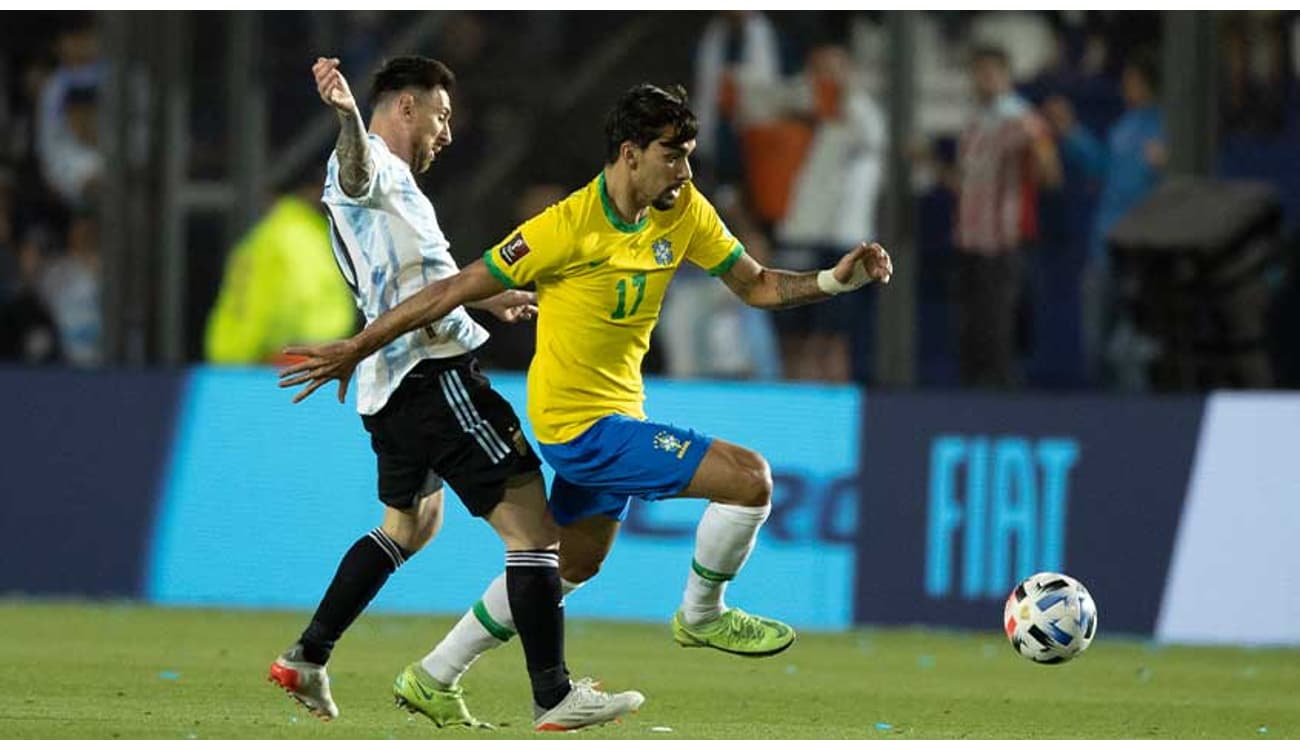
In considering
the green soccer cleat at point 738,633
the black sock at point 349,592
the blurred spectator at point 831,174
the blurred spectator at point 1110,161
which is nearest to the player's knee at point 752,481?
the green soccer cleat at point 738,633

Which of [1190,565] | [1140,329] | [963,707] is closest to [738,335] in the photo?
[1140,329]

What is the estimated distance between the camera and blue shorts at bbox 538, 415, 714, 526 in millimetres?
8133

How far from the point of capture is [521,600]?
8.06m

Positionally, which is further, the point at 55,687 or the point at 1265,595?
the point at 1265,595

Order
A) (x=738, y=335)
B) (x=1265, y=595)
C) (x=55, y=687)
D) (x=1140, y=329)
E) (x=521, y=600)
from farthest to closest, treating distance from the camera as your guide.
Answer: (x=738, y=335) < (x=1140, y=329) < (x=1265, y=595) < (x=55, y=687) < (x=521, y=600)

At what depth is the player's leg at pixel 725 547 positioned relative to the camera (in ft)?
26.8

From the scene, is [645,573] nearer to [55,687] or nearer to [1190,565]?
[1190,565]

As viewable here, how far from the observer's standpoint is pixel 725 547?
8305 mm

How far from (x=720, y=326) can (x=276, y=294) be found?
98.0 inches

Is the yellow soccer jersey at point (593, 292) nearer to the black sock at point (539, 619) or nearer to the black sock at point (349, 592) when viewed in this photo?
the black sock at point (539, 619)

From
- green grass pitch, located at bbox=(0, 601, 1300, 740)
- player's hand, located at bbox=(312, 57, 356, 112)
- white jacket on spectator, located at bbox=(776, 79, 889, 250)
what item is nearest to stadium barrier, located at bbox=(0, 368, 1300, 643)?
green grass pitch, located at bbox=(0, 601, 1300, 740)

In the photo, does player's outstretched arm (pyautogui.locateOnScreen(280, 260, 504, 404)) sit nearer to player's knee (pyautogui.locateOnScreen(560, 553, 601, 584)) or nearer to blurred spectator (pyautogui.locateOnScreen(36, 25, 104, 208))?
player's knee (pyautogui.locateOnScreen(560, 553, 601, 584))

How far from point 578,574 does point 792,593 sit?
4.31 metres

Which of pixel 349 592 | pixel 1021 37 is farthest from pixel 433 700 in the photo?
pixel 1021 37
